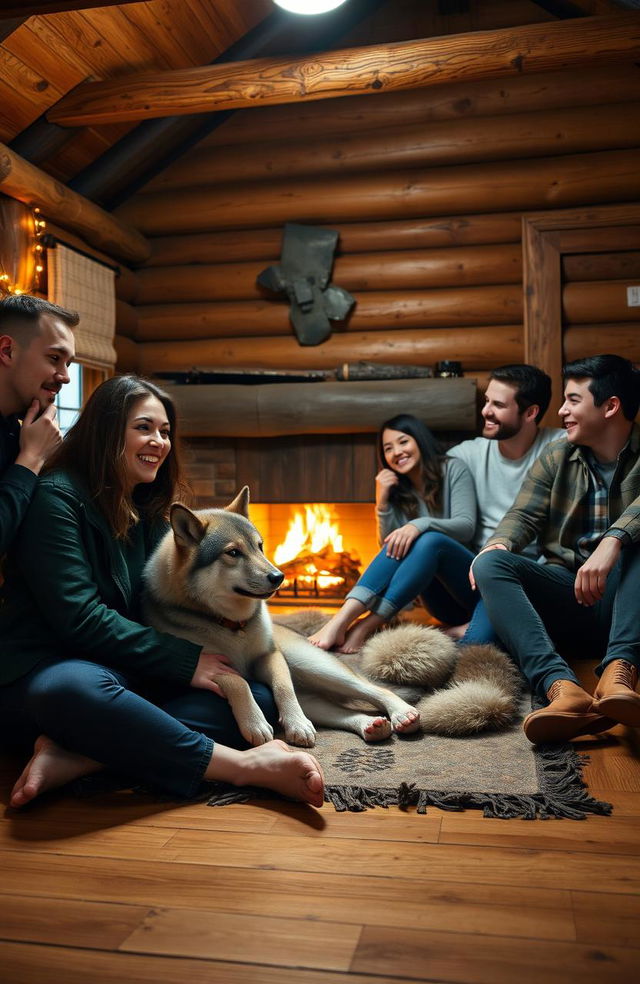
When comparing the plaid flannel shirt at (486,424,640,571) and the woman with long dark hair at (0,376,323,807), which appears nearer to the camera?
the woman with long dark hair at (0,376,323,807)

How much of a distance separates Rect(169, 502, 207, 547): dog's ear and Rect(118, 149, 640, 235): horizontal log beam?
4.13 metres

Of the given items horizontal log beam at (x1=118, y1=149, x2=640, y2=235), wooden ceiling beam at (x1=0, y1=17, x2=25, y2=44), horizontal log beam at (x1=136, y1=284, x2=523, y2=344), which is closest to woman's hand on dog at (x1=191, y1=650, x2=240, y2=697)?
wooden ceiling beam at (x1=0, y1=17, x2=25, y2=44)

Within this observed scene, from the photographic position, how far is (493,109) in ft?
18.5

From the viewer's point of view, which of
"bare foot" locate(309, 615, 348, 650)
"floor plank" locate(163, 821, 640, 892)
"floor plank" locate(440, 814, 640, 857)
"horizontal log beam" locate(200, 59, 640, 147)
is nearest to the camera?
"floor plank" locate(163, 821, 640, 892)

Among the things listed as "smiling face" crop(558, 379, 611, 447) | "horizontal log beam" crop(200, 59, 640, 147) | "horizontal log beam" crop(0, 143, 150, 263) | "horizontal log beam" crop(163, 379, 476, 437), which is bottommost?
"smiling face" crop(558, 379, 611, 447)

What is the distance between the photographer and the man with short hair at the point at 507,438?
420 cm

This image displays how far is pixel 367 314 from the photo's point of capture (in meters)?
5.98

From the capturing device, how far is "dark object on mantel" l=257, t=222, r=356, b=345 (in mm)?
5949

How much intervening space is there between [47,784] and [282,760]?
2.08 feet

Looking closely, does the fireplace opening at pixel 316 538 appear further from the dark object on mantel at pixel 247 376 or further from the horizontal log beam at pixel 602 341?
the horizontal log beam at pixel 602 341

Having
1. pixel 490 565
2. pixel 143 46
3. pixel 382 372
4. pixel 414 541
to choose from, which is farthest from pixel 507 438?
pixel 143 46

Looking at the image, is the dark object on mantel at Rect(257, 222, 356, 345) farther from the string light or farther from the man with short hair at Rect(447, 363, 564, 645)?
the man with short hair at Rect(447, 363, 564, 645)

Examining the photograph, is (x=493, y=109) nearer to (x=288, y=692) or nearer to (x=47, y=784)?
(x=288, y=692)

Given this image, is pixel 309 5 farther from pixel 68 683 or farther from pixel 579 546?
pixel 68 683
